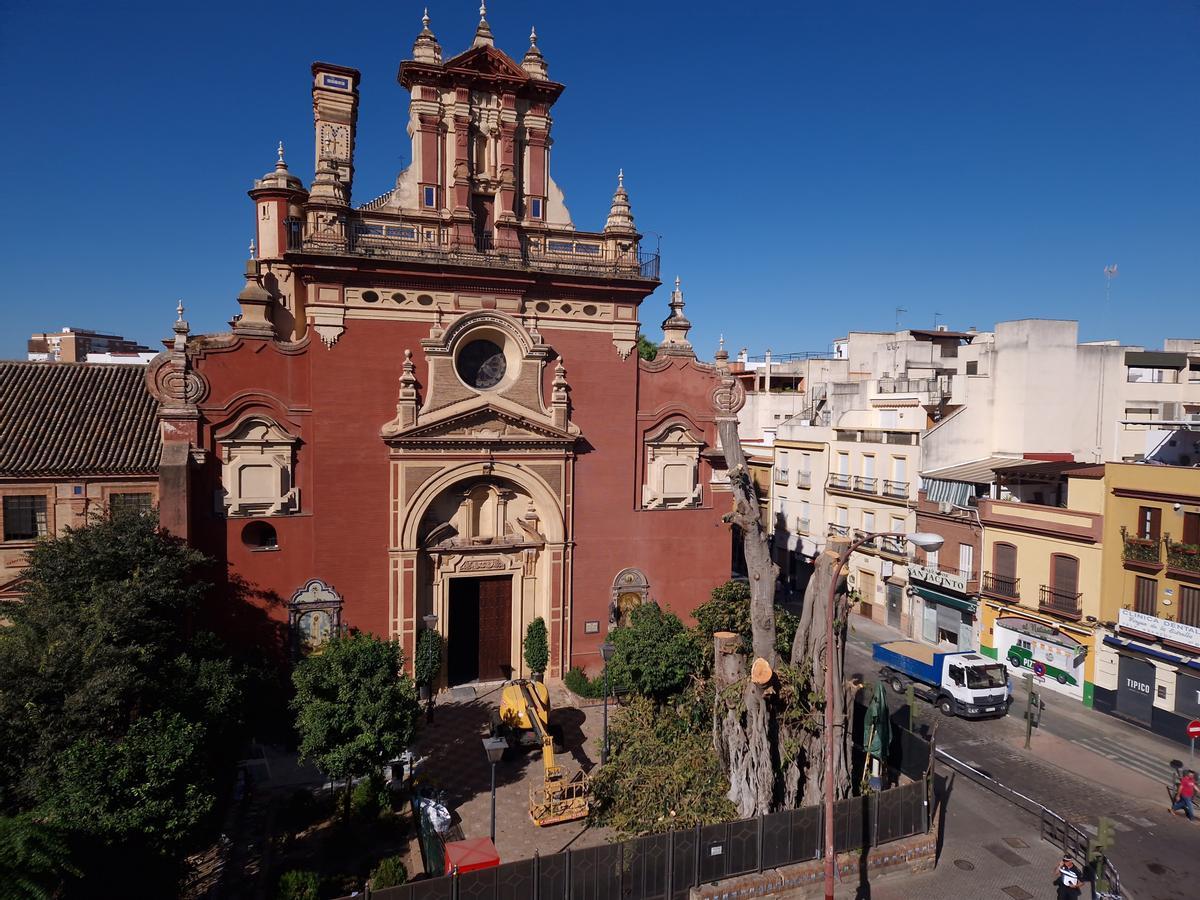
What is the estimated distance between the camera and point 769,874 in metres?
15.0

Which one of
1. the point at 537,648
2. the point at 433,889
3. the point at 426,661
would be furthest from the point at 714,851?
the point at 537,648

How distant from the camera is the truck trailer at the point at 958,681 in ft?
82.1

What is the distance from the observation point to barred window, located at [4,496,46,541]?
21.9 meters

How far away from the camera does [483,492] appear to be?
25.4 metres

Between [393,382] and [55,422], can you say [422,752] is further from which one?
[55,422]

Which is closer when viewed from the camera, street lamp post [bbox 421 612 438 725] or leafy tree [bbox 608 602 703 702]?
leafy tree [bbox 608 602 703 702]

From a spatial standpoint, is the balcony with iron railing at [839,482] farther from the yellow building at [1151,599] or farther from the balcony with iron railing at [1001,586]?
the yellow building at [1151,599]

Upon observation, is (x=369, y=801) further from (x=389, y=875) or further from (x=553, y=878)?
(x=553, y=878)

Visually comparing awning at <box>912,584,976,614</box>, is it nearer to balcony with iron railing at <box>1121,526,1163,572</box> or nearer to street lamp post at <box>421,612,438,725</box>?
balcony with iron railing at <box>1121,526,1163,572</box>

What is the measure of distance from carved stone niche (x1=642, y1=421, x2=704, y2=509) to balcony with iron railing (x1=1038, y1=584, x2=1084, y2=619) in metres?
12.6

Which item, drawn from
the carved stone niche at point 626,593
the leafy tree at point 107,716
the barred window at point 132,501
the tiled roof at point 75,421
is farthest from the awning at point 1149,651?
the tiled roof at point 75,421

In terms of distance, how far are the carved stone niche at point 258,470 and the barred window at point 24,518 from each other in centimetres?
519

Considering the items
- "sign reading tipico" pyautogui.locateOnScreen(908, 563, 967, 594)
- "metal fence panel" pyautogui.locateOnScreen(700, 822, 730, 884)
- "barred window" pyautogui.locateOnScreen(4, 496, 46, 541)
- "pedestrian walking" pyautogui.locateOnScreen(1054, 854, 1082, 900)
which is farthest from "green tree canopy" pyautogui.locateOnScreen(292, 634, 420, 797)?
"sign reading tipico" pyautogui.locateOnScreen(908, 563, 967, 594)

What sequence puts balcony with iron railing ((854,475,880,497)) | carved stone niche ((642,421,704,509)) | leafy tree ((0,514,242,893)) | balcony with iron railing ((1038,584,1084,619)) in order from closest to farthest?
leafy tree ((0,514,242,893)), balcony with iron railing ((1038,584,1084,619)), carved stone niche ((642,421,704,509)), balcony with iron railing ((854,475,880,497))
